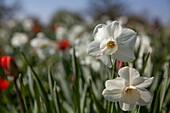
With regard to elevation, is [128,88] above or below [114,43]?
below

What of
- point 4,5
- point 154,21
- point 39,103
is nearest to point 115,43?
point 39,103

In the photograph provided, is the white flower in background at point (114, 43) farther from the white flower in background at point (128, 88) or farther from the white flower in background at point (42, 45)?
the white flower in background at point (42, 45)

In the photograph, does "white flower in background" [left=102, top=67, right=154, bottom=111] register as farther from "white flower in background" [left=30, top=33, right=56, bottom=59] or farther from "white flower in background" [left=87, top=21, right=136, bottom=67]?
"white flower in background" [left=30, top=33, right=56, bottom=59]

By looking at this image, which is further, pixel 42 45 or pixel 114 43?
pixel 42 45

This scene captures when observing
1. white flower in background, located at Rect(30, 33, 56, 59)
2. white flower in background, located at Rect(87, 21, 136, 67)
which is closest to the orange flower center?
white flower in background, located at Rect(87, 21, 136, 67)

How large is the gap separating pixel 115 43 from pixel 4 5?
19765 millimetres

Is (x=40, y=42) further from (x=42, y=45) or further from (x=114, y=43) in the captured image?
(x=114, y=43)

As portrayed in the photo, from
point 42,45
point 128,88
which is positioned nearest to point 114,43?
point 128,88

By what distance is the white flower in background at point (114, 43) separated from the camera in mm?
665

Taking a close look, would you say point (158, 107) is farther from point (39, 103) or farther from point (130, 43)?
point (39, 103)

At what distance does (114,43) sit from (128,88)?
0.54ft

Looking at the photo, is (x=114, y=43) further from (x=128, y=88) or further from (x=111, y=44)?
(x=128, y=88)

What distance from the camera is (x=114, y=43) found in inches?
26.6

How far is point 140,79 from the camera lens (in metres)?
0.62
